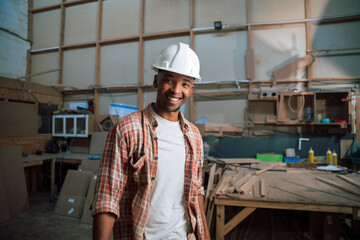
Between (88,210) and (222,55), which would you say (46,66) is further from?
(222,55)

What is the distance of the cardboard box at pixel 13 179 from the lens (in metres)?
3.36

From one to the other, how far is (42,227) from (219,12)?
17.3 ft

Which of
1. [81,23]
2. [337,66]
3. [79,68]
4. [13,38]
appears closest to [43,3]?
[13,38]

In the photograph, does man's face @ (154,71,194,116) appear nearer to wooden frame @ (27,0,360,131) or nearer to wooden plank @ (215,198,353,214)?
wooden plank @ (215,198,353,214)

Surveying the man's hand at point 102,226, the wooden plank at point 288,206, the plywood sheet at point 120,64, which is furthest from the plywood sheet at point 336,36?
the man's hand at point 102,226

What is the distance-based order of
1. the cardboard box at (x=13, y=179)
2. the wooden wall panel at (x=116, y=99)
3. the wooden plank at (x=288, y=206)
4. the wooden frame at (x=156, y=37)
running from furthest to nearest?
the wooden wall panel at (x=116, y=99), the wooden frame at (x=156, y=37), the cardboard box at (x=13, y=179), the wooden plank at (x=288, y=206)

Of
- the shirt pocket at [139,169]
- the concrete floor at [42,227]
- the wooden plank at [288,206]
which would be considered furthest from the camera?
the concrete floor at [42,227]

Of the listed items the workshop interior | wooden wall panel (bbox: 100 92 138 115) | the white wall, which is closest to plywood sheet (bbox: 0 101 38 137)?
the workshop interior

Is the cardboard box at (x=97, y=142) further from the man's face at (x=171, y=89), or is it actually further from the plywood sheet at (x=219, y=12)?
the man's face at (x=171, y=89)

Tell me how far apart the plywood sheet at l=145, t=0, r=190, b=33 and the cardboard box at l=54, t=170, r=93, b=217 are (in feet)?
12.0

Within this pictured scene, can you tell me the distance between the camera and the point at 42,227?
3.03 metres

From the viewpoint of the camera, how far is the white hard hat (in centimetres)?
109

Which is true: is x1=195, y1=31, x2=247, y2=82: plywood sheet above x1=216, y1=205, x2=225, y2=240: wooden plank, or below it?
above

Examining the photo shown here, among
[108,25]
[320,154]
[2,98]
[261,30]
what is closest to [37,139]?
[2,98]
